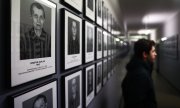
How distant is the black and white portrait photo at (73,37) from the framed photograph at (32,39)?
22 cm

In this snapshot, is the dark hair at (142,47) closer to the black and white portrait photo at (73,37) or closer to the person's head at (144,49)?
the person's head at (144,49)

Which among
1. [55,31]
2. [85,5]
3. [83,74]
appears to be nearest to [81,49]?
[83,74]

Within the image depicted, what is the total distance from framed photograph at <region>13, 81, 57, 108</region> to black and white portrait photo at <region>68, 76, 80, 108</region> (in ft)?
0.71

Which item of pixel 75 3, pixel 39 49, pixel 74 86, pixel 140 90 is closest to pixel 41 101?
pixel 39 49

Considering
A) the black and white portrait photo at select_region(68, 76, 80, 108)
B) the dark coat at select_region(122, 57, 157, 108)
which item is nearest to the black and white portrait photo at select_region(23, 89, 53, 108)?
the black and white portrait photo at select_region(68, 76, 80, 108)

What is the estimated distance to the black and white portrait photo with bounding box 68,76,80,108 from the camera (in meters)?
1.19

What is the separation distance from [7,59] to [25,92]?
6.0 inches

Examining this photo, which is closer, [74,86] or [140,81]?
[74,86]

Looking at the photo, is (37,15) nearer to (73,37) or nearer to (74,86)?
(73,37)

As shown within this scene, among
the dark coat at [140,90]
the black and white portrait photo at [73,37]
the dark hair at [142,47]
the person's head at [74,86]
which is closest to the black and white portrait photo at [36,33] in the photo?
the black and white portrait photo at [73,37]

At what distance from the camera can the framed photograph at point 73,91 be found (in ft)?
3.76

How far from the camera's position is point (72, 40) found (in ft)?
4.06

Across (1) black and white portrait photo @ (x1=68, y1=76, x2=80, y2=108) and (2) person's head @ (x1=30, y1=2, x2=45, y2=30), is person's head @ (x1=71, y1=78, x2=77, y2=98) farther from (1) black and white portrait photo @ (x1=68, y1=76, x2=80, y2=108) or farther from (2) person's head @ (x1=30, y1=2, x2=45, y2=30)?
(2) person's head @ (x1=30, y1=2, x2=45, y2=30)

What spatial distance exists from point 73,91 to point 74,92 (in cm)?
2
